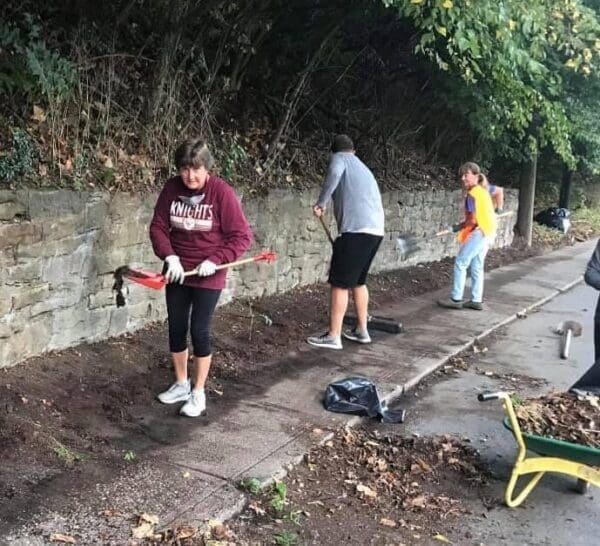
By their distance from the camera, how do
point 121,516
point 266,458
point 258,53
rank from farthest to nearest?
point 258,53 < point 266,458 < point 121,516

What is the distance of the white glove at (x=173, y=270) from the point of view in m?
4.69

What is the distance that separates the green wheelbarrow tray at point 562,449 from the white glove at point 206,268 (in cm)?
198

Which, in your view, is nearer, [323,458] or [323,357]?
[323,458]

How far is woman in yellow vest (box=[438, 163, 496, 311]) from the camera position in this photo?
888cm

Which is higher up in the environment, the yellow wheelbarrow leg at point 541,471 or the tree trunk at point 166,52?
the tree trunk at point 166,52

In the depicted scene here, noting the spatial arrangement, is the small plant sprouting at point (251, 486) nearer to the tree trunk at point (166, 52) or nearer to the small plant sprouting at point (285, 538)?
the small plant sprouting at point (285, 538)

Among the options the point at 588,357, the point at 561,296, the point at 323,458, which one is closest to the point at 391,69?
the point at 561,296

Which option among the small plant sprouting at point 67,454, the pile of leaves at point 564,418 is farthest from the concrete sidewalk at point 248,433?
the pile of leaves at point 564,418

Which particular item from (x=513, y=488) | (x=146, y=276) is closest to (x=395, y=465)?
(x=513, y=488)

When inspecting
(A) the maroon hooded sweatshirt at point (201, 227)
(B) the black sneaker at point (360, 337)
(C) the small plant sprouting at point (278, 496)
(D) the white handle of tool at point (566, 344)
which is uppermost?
(A) the maroon hooded sweatshirt at point (201, 227)

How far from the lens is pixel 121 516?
3555 mm

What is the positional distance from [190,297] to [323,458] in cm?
→ 134

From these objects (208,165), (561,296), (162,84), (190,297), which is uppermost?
(162,84)

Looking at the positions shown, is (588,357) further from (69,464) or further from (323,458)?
(69,464)
